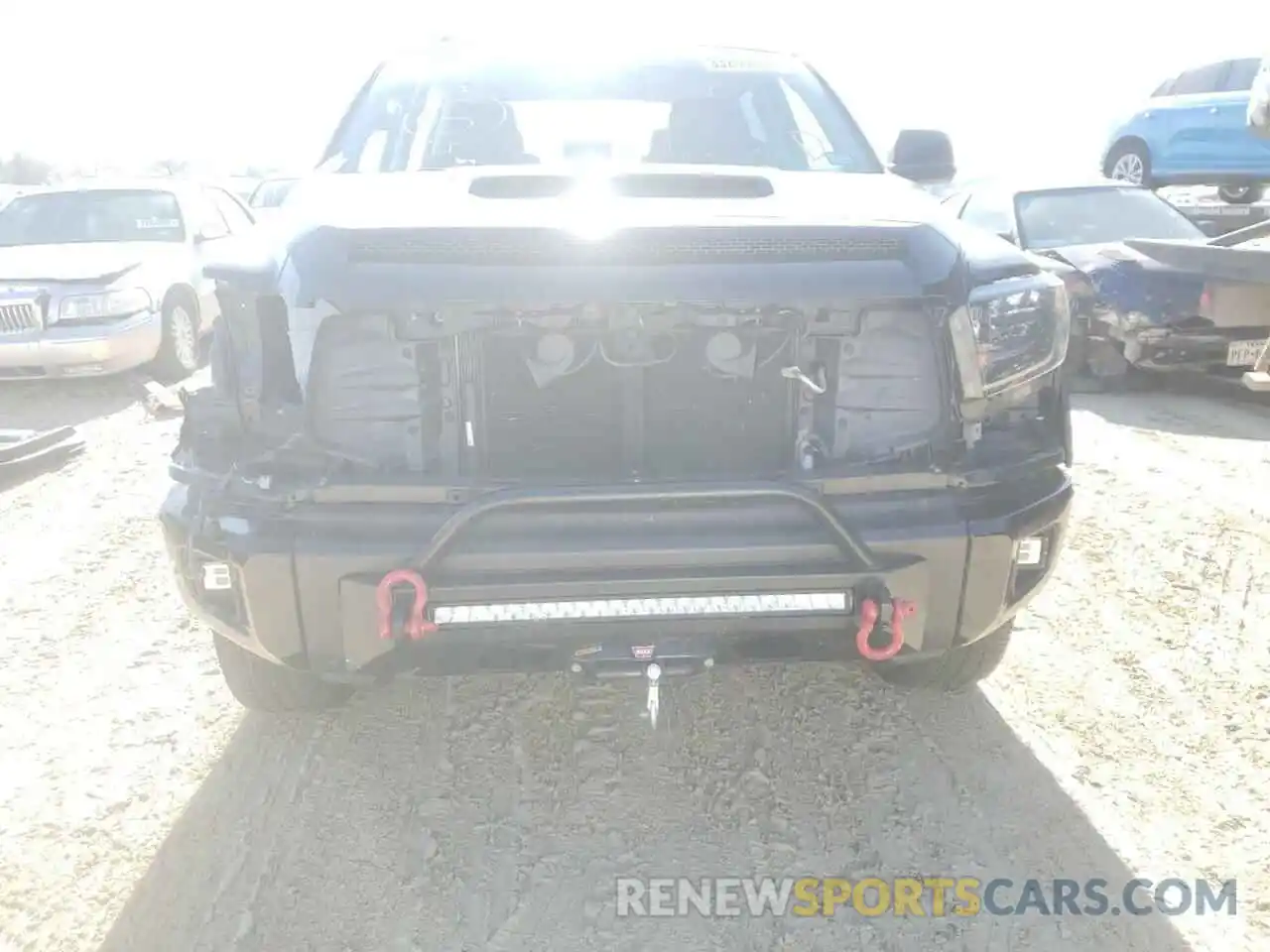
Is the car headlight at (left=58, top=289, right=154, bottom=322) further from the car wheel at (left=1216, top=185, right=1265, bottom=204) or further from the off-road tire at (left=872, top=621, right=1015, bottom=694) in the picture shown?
the car wheel at (left=1216, top=185, right=1265, bottom=204)

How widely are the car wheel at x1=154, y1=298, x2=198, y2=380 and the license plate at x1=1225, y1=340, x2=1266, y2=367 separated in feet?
23.2

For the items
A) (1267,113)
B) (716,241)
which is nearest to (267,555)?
(716,241)

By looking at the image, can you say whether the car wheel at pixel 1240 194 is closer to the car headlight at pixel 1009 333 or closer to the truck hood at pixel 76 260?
the truck hood at pixel 76 260

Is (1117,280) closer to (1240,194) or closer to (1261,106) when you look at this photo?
(1261,106)

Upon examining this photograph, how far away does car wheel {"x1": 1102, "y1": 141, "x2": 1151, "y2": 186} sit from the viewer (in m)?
13.0

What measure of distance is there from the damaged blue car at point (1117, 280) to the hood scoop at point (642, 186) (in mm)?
3553

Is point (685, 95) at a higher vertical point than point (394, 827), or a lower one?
higher

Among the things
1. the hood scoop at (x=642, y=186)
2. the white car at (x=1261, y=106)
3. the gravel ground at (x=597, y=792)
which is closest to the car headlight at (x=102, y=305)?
the gravel ground at (x=597, y=792)

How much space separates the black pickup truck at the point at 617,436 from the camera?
7.18 feet

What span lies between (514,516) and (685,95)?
2104 mm

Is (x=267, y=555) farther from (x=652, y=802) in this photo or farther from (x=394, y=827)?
(x=652, y=802)

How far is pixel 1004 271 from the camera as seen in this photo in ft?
7.84

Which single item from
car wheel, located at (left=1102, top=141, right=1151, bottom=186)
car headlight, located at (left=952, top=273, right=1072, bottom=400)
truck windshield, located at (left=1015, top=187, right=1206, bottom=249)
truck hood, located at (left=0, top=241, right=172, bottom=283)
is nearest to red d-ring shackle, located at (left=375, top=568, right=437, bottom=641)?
car headlight, located at (left=952, top=273, right=1072, bottom=400)

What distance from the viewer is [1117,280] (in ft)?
22.1
